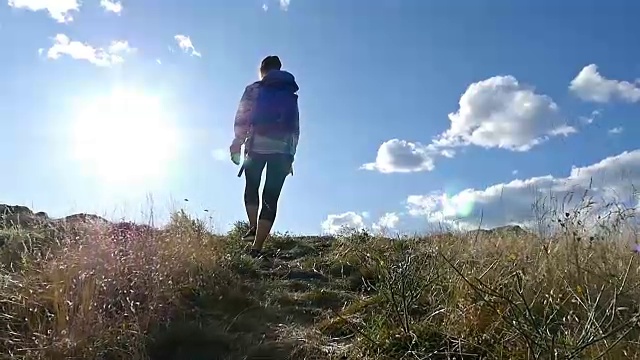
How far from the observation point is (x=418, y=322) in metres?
2.67

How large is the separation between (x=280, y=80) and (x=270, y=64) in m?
0.35

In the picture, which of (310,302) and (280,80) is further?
(280,80)

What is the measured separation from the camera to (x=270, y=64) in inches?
225

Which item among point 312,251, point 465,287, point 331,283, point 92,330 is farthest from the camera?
point 312,251

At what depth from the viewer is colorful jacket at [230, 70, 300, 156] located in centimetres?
536

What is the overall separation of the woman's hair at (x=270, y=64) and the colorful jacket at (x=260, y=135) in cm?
21

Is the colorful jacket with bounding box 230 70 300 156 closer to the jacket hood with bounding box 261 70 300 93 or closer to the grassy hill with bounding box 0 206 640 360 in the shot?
the jacket hood with bounding box 261 70 300 93

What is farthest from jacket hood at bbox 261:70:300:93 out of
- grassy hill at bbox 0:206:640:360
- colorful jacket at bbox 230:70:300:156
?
grassy hill at bbox 0:206:640:360

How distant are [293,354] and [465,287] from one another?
2.78ft

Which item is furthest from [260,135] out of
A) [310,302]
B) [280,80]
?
[310,302]

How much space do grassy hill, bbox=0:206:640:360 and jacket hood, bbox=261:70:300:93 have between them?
1974 mm

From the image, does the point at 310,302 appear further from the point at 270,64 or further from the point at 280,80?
the point at 270,64

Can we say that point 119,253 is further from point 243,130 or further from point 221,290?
point 243,130

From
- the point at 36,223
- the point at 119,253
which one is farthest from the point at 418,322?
the point at 36,223
